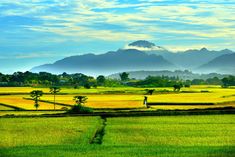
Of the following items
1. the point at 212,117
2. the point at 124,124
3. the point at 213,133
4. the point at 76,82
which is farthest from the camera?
the point at 76,82

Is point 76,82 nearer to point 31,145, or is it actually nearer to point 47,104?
point 47,104

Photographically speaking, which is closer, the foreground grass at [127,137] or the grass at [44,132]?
the foreground grass at [127,137]

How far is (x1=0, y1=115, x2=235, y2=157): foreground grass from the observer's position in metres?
29.0

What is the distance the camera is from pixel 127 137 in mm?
36812

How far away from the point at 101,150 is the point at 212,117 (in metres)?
25.1

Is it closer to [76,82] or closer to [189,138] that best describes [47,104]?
[189,138]

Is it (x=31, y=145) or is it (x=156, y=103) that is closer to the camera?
(x=31, y=145)

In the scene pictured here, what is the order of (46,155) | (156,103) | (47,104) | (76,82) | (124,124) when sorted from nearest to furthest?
(46,155)
(124,124)
(156,103)
(47,104)
(76,82)

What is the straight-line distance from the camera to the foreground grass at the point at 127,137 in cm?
2900

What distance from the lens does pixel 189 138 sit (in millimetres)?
35969

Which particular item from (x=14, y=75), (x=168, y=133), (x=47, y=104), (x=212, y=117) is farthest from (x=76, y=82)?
(x=168, y=133)

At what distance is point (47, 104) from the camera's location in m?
88.4

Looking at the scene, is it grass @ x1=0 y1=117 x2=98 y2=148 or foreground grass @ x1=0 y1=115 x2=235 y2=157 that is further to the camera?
grass @ x1=0 y1=117 x2=98 y2=148

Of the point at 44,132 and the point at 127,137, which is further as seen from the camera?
the point at 44,132
